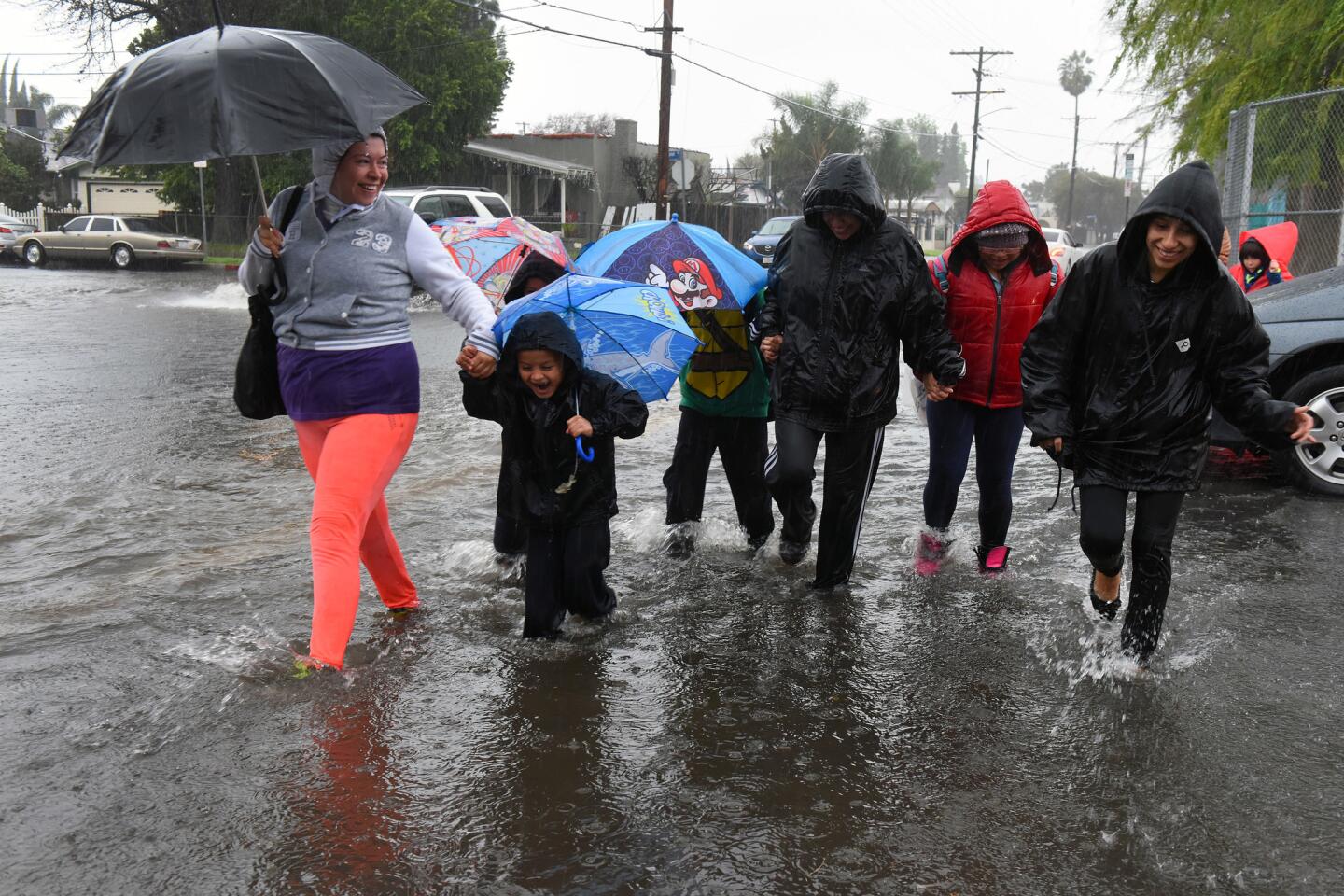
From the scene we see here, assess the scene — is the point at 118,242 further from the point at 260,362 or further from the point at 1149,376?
the point at 1149,376

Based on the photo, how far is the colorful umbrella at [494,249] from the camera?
→ 17.1 ft

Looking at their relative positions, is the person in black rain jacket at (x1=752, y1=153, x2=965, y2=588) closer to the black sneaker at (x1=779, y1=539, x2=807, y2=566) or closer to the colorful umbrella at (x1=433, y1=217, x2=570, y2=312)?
the black sneaker at (x1=779, y1=539, x2=807, y2=566)

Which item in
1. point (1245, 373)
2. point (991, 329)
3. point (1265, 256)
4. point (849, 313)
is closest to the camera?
point (1245, 373)

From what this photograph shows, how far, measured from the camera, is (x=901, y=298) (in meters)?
4.83

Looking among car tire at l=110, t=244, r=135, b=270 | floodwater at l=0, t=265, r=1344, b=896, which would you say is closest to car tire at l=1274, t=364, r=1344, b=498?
floodwater at l=0, t=265, r=1344, b=896

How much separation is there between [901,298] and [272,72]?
2.65 metres

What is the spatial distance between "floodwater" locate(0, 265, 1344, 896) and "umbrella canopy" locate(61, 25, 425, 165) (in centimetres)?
189

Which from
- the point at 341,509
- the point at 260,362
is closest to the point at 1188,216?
the point at 341,509

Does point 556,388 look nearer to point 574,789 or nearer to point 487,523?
point 574,789

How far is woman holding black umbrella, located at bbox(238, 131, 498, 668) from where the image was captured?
157 inches

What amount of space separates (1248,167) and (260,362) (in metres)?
10.6

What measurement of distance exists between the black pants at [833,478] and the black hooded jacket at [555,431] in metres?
0.88

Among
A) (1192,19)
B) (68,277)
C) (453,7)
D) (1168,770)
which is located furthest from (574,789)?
(453,7)

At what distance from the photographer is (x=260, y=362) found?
4.19 m
